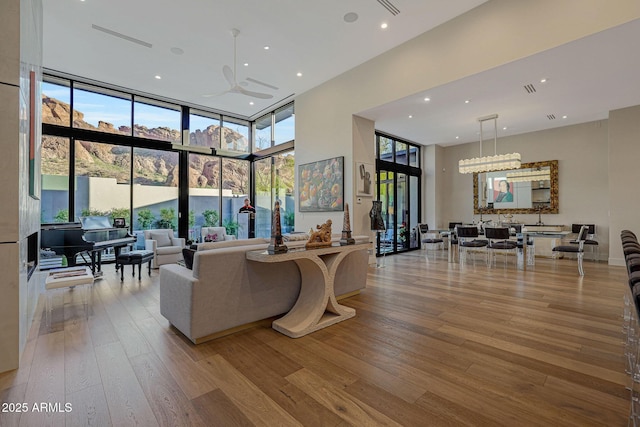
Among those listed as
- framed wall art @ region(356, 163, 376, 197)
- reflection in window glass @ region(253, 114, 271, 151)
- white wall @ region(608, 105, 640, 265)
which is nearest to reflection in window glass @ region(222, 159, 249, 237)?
reflection in window glass @ region(253, 114, 271, 151)

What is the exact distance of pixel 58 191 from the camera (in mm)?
6402

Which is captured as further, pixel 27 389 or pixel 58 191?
pixel 58 191

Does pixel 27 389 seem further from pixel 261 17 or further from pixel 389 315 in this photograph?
pixel 261 17

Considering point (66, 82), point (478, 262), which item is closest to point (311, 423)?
point (478, 262)

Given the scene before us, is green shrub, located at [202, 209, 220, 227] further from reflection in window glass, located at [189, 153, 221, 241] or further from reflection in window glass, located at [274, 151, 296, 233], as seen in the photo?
reflection in window glass, located at [274, 151, 296, 233]

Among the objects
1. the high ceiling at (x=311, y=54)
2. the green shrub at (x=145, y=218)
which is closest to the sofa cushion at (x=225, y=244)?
the high ceiling at (x=311, y=54)

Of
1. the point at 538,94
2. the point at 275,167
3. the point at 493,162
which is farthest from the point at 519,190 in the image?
the point at 275,167

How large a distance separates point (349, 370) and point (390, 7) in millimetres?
5027

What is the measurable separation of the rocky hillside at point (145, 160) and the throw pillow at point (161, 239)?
1.86 metres

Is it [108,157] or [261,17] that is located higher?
[261,17]

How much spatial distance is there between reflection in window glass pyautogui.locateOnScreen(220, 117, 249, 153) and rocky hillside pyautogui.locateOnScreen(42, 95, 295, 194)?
0.03 m

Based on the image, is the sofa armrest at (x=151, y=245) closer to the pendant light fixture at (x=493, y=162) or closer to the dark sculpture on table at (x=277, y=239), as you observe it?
the dark sculpture on table at (x=277, y=239)

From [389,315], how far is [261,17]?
5009 millimetres

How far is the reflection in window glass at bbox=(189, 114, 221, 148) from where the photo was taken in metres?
8.61
